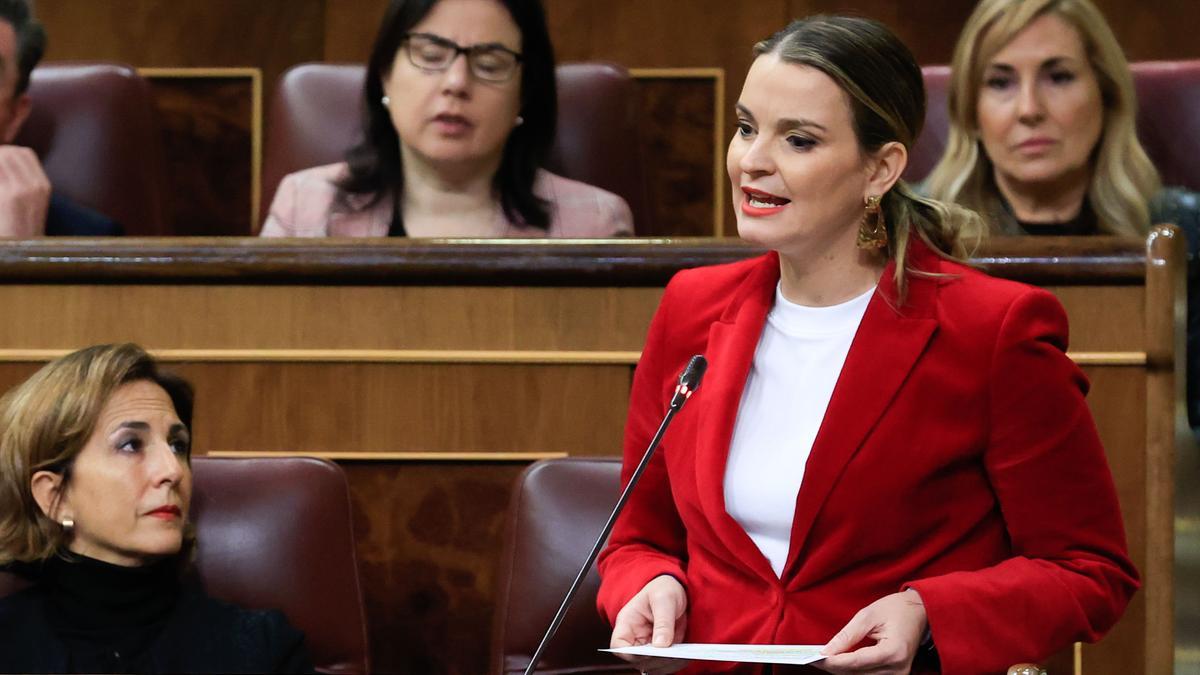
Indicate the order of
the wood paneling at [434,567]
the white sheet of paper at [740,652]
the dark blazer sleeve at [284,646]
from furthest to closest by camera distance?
the wood paneling at [434,567], the dark blazer sleeve at [284,646], the white sheet of paper at [740,652]

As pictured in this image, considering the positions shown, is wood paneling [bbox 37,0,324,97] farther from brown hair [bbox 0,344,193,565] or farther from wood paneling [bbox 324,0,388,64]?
brown hair [bbox 0,344,193,565]

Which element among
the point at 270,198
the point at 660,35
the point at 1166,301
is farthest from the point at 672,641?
the point at 660,35

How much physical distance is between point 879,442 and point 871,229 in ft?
0.39

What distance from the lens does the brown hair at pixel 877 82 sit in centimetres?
86

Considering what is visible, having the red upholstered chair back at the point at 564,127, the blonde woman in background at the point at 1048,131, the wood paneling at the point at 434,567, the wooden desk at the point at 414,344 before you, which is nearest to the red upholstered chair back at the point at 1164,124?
the blonde woman in background at the point at 1048,131

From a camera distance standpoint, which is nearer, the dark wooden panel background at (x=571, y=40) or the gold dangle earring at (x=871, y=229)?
the gold dangle earring at (x=871, y=229)

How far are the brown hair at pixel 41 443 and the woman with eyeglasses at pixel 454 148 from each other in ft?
1.55

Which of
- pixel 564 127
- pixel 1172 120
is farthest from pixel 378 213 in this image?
pixel 1172 120

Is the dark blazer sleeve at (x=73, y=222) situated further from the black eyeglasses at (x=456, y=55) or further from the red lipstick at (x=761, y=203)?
the red lipstick at (x=761, y=203)

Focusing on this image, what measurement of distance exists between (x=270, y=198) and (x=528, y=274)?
0.55 metres

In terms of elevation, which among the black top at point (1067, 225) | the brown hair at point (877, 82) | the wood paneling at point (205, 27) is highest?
the wood paneling at point (205, 27)

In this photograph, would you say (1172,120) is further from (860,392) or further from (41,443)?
(41,443)

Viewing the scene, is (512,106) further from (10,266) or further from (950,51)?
(950,51)

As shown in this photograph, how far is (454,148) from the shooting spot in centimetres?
154
